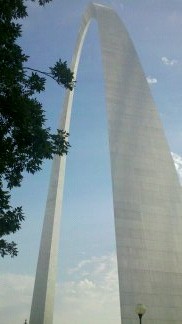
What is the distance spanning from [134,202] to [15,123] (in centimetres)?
1308

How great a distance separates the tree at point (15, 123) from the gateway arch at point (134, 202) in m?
10.4

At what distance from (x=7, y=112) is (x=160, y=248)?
45.9 feet

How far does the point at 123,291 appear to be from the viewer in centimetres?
2189

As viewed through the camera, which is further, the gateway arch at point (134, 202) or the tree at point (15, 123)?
the gateway arch at point (134, 202)

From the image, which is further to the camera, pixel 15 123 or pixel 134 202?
pixel 134 202

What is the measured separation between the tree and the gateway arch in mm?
10398

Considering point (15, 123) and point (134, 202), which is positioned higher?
point (134, 202)

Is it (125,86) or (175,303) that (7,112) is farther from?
(125,86)

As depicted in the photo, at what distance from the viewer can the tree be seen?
12750 mm

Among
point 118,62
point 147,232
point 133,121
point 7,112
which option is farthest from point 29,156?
point 118,62

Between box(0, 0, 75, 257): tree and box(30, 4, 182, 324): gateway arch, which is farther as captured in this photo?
box(30, 4, 182, 324): gateway arch

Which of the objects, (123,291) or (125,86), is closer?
(123,291)

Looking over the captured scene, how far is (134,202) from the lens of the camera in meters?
24.8

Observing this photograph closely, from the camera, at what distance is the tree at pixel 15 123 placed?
1275 centimetres
